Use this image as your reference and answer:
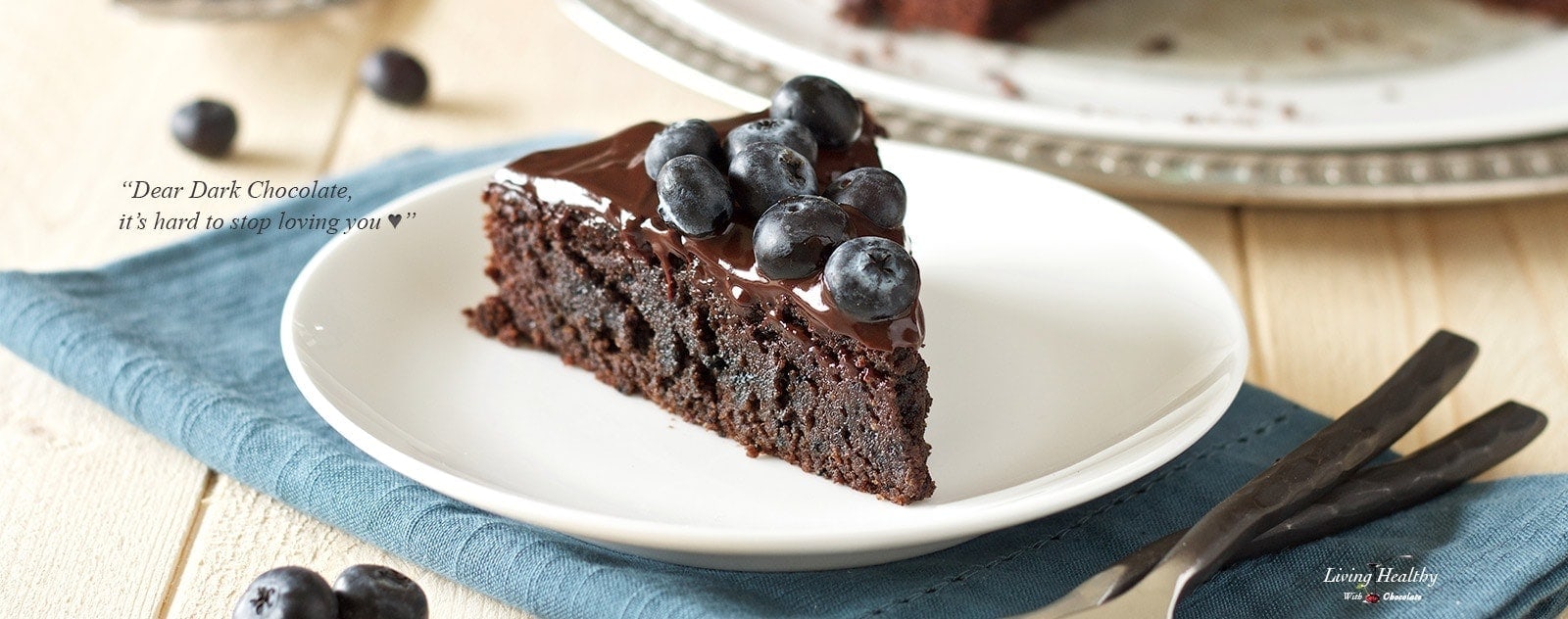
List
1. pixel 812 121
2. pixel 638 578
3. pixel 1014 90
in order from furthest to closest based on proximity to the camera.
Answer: pixel 1014 90, pixel 812 121, pixel 638 578

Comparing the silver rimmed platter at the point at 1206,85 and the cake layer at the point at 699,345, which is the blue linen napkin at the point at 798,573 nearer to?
the cake layer at the point at 699,345

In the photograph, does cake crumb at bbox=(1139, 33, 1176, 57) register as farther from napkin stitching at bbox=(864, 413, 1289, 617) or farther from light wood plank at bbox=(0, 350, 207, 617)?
light wood plank at bbox=(0, 350, 207, 617)

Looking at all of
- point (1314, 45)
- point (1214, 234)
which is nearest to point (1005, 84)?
point (1214, 234)

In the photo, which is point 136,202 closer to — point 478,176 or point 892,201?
point 478,176

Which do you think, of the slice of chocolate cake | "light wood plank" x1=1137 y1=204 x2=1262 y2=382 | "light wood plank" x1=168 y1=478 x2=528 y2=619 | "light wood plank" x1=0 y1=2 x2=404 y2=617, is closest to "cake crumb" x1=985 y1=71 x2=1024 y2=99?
"light wood plank" x1=1137 y1=204 x2=1262 y2=382

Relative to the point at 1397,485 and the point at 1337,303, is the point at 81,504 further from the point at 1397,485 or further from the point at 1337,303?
the point at 1337,303

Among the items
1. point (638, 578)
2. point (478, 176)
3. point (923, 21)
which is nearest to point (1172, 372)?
point (638, 578)
